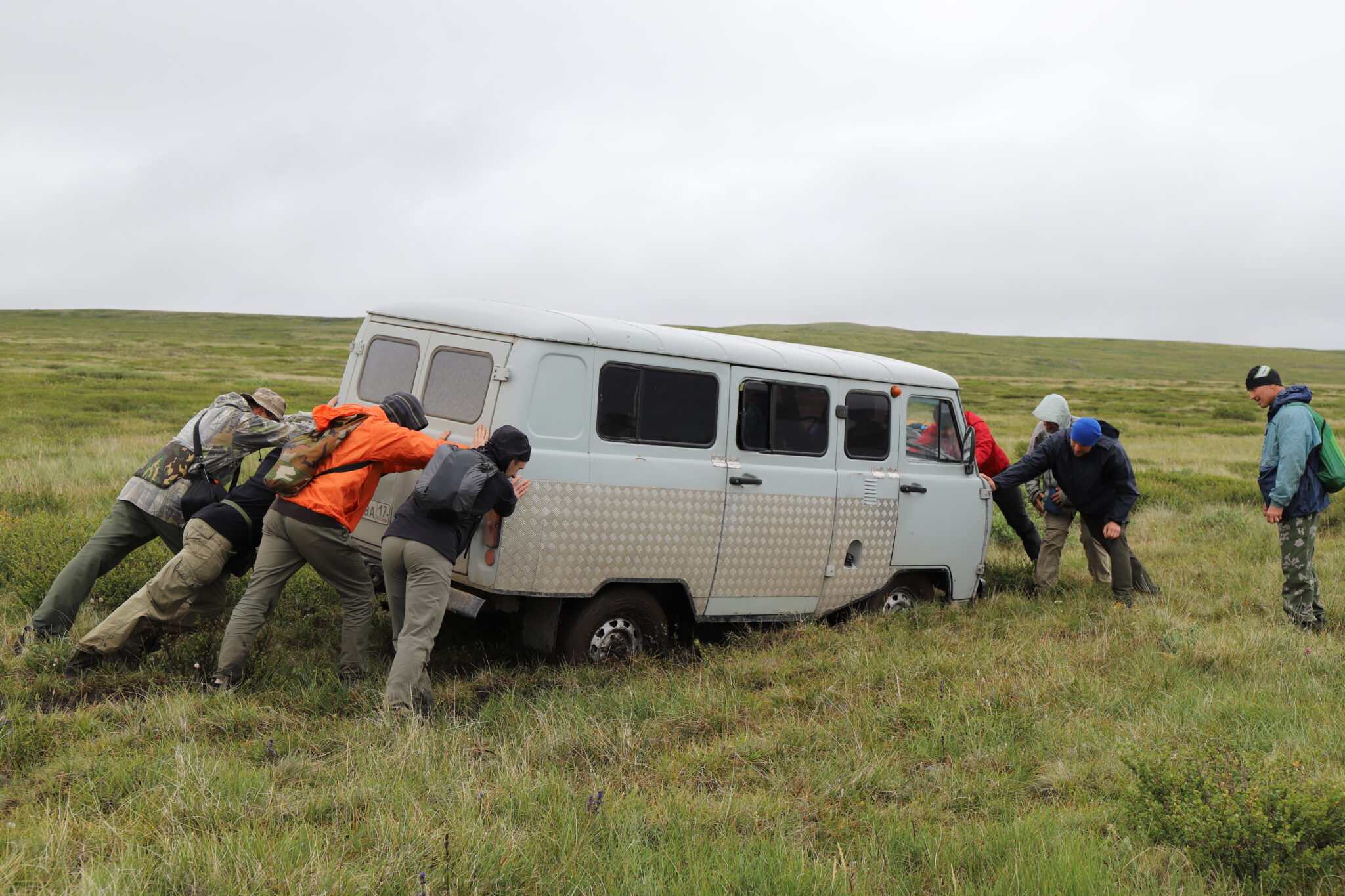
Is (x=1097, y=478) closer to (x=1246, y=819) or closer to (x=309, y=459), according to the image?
(x=1246, y=819)

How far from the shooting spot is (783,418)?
22.0 ft

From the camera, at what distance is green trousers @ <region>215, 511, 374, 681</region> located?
5477 millimetres

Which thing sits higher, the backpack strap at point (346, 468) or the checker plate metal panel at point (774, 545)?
the backpack strap at point (346, 468)

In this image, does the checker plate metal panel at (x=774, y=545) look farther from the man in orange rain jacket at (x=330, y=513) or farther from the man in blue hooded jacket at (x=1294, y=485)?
the man in blue hooded jacket at (x=1294, y=485)

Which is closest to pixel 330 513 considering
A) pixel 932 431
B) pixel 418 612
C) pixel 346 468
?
pixel 346 468

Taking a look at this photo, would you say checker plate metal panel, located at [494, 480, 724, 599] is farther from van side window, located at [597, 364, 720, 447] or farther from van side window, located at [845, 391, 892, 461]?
van side window, located at [845, 391, 892, 461]

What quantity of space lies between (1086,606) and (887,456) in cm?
255

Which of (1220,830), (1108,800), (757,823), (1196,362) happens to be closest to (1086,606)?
(1108,800)

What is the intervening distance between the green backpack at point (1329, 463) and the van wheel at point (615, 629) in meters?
5.30

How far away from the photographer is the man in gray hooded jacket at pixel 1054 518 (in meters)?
9.02

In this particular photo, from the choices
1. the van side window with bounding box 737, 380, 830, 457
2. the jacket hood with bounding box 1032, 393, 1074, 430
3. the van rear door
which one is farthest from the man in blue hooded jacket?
the van rear door

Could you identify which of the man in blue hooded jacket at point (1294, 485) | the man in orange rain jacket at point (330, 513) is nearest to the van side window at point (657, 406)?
the man in orange rain jacket at point (330, 513)

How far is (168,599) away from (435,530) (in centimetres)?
174

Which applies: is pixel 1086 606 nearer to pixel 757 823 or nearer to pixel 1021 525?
pixel 1021 525
